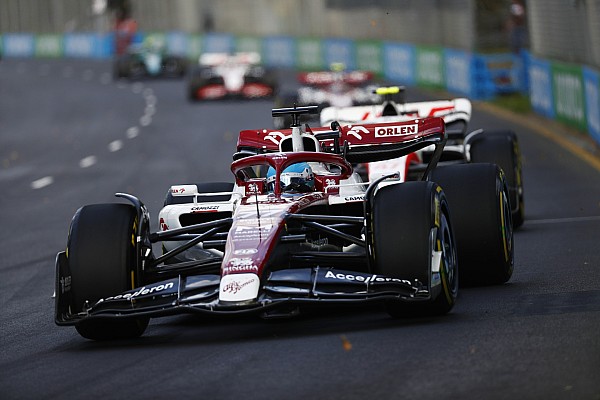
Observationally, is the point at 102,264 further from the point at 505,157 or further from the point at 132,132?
the point at 132,132

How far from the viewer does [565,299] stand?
9.77 m

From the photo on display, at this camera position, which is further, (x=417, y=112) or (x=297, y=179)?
(x=417, y=112)

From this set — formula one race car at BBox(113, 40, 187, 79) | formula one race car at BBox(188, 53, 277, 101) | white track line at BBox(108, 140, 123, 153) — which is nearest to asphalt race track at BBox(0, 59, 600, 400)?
white track line at BBox(108, 140, 123, 153)

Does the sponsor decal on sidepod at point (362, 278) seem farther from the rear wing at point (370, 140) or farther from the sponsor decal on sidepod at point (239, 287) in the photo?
the rear wing at point (370, 140)

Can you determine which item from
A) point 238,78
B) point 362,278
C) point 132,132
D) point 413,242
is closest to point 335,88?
point 132,132

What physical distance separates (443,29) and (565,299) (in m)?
31.2

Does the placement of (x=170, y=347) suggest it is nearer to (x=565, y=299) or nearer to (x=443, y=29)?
(x=565, y=299)

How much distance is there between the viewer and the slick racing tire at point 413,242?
909 cm

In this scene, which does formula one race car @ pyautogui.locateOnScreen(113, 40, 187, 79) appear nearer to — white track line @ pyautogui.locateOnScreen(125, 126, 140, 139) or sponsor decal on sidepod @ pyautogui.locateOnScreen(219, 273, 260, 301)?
white track line @ pyautogui.locateOnScreen(125, 126, 140, 139)

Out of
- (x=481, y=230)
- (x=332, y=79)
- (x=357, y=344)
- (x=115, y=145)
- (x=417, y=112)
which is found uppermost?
(x=417, y=112)

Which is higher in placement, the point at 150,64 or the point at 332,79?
the point at 332,79

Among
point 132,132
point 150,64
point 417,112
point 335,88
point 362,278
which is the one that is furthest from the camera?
point 150,64

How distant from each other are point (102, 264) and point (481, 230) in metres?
2.81

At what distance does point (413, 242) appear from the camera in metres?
9.11
